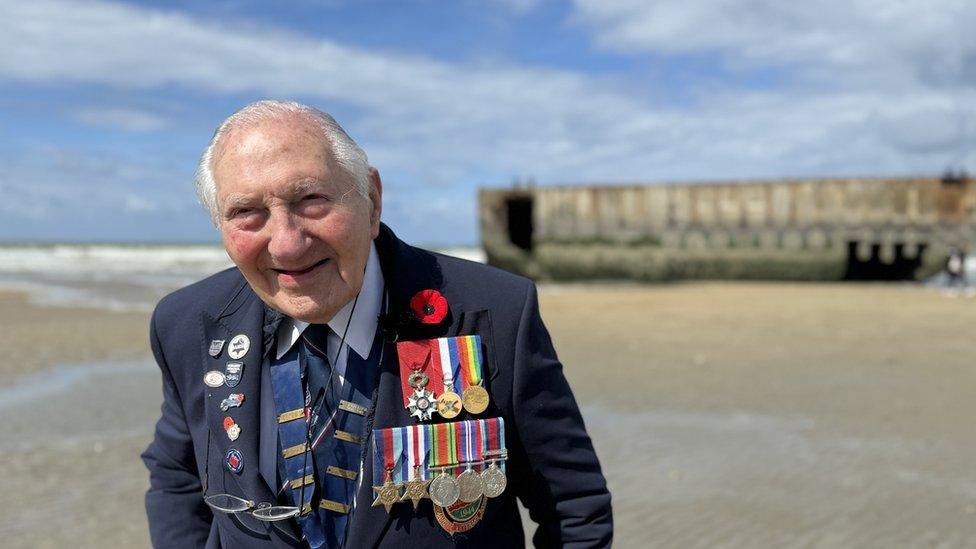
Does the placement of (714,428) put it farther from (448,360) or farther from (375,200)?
(375,200)

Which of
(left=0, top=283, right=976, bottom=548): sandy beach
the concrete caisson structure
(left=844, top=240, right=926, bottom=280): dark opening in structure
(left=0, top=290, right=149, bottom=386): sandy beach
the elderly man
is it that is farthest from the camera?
(left=844, top=240, right=926, bottom=280): dark opening in structure

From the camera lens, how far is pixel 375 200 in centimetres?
181

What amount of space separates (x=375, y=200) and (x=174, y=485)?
91 centimetres

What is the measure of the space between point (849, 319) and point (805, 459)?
8425 millimetres

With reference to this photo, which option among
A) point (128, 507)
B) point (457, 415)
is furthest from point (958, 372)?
point (457, 415)

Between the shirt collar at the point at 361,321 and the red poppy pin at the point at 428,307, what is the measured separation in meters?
0.09

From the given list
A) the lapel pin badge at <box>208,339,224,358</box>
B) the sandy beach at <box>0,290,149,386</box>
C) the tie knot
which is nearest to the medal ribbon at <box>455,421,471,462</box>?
the tie knot

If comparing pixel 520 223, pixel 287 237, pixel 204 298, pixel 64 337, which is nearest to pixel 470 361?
pixel 287 237

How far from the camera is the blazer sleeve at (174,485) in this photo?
2.03 meters

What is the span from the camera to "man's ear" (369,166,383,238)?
5.87 ft

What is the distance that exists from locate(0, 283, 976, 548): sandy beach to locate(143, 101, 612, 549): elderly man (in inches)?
116

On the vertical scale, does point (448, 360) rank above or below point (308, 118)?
below

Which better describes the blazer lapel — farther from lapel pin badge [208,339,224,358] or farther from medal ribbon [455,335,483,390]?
medal ribbon [455,335,483,390]

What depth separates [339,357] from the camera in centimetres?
183
